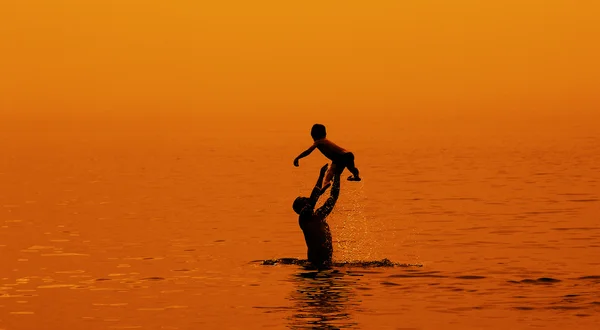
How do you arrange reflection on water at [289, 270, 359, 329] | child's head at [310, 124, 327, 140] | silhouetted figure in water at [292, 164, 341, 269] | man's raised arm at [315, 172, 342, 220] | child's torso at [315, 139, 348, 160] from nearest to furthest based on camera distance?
reflection on water at [289, 270, 359, 329], child's torso at [315, 139, 348, 160], child's head at [310, 124, 327, 140], man's raised arm at [315, 172, 342, 220], silhouetted figure in water at [292, 164, 341, 269]

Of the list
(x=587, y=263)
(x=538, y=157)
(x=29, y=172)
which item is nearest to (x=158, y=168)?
(x=29, y=172)

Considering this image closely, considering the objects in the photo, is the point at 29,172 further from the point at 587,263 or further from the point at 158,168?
the point at 587,263

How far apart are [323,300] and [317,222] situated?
15.6 ft

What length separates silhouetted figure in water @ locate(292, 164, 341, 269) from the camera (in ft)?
101

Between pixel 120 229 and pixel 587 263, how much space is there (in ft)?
60.8

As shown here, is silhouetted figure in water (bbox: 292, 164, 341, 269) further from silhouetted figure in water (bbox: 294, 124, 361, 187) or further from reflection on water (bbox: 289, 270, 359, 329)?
reflection on water (bbox: 289, 270, 359, 329)

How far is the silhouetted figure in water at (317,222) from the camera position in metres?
30.7

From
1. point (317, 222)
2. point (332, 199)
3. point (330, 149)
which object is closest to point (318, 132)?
point (330, 149)

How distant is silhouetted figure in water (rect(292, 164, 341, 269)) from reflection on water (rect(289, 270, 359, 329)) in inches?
32.6

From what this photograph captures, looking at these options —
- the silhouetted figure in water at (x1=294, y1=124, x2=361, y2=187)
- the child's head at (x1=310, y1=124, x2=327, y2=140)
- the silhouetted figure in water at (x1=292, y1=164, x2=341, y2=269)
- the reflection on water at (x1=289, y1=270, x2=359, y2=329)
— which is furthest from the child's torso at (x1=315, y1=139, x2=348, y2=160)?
the reflection on water at (x1=289, y1=270, x2=359, y2=329)

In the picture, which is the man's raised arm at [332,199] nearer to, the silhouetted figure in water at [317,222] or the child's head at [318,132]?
the silhouetted figure in water at [317,222]

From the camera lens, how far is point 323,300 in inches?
1049

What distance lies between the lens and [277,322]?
24562 mm

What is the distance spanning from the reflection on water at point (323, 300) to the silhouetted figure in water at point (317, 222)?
828 mm
